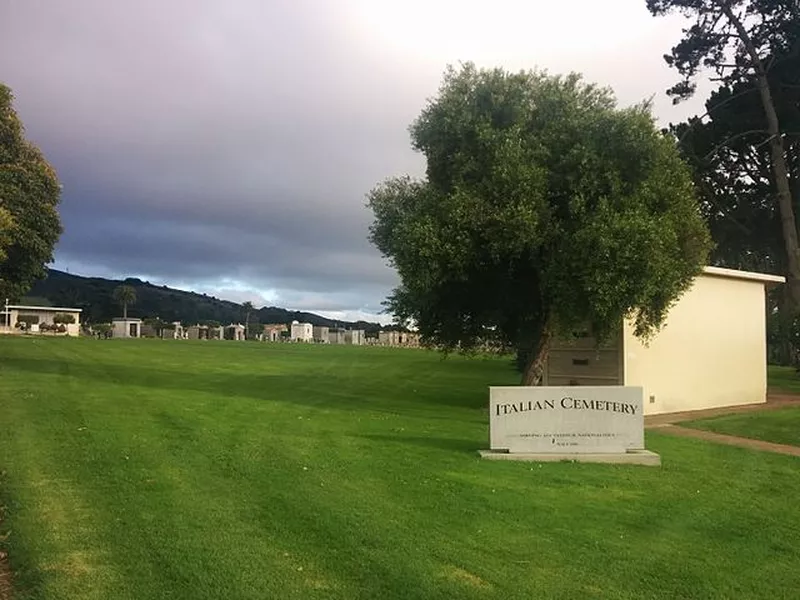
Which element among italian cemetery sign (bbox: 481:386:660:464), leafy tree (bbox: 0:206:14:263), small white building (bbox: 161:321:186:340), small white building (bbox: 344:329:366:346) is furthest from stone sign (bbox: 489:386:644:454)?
small white building (bbox: 344:329:366:346)

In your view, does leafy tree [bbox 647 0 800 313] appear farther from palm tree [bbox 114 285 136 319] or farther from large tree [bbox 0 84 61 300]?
palm tree [bbox 114 285 136 319]

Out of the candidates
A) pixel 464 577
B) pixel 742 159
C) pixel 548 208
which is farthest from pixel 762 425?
pixel 742 159

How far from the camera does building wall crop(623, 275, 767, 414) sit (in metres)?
20.8

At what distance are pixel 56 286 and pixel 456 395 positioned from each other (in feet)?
450

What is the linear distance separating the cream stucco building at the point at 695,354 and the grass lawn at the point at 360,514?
5.74 metres

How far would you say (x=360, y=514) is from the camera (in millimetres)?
7594

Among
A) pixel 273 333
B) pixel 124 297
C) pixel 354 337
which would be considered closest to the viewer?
pixel 354 337

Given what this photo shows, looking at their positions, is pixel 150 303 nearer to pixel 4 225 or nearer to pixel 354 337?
pixel 354 337

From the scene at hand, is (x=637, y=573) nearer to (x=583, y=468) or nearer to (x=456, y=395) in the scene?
(x=583, y=468)

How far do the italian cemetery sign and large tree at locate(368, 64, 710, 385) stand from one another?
470 cm

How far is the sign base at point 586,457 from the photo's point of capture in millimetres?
11336

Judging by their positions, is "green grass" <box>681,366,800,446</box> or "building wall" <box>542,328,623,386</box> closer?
"green grass" <box>681,366,800,446</box>

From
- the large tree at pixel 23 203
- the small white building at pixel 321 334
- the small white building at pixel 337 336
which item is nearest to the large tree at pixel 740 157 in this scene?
the large tree at pixel 23 203

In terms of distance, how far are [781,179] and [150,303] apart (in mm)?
132579
